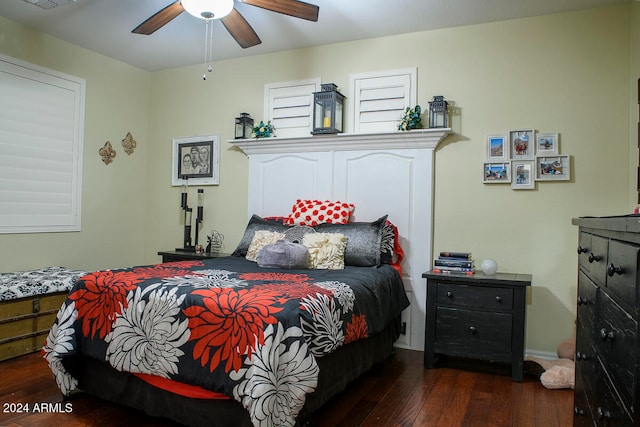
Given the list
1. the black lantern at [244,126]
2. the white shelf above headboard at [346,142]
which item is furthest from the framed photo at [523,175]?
the black lantern at [244,126]

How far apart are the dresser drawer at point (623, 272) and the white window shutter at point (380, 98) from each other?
270cm

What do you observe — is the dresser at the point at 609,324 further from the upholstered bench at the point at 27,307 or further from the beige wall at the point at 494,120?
the upholstered bench at the point at 27,307

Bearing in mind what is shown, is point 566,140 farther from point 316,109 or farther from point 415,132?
point 316,109

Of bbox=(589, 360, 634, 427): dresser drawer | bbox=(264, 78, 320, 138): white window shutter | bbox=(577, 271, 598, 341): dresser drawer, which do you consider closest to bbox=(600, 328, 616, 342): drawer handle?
bbox=(589, 360, 634, 427): dresser drawer

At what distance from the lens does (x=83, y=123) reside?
14.2 feet

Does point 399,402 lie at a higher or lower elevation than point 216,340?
lower

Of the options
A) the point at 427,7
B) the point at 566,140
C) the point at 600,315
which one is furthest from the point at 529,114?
the point at 600,315

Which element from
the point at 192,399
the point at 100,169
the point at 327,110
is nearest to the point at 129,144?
the point at 100,169

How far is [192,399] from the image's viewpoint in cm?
204

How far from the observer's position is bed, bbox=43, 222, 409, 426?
1844 millimetres

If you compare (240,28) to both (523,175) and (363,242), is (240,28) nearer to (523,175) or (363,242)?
(363,242)

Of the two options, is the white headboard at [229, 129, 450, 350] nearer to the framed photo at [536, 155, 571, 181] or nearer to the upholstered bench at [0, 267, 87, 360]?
the framed photo at [536, 155, 571, 181]

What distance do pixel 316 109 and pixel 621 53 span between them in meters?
2.30

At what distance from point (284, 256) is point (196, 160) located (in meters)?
2.18
